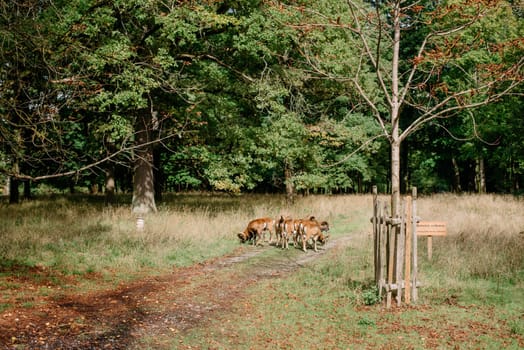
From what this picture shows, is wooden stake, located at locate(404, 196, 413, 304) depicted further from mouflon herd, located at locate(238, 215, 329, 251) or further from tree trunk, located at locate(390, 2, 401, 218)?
mouflon herd, located at locate(238, 215, 329, 251)

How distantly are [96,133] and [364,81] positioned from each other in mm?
11550

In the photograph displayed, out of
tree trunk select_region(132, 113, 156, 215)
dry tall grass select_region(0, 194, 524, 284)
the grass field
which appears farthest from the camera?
tree trunk select_region(132, 113, 156, 215)

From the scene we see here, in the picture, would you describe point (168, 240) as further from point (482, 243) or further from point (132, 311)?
point (482, 243)

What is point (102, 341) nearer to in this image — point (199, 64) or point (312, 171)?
point (199, 64)

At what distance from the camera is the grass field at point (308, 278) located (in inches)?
258

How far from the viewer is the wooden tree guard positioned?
312 inches

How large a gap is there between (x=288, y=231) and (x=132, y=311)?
7.20 metres

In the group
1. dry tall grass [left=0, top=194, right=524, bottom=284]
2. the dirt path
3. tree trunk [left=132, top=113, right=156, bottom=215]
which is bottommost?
the dirt path

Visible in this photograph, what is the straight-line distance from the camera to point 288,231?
14141mm

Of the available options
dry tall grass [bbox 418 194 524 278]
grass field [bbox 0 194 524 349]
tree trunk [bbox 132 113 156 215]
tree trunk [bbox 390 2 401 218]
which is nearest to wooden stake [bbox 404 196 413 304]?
tree trunk [bbox 390 2 401 218]

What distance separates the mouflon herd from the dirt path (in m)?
2.53

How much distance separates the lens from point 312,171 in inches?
850

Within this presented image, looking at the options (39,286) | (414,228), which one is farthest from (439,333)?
(39,286)

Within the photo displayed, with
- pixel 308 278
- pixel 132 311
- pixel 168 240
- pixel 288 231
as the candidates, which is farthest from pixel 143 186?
pixel 132 311
